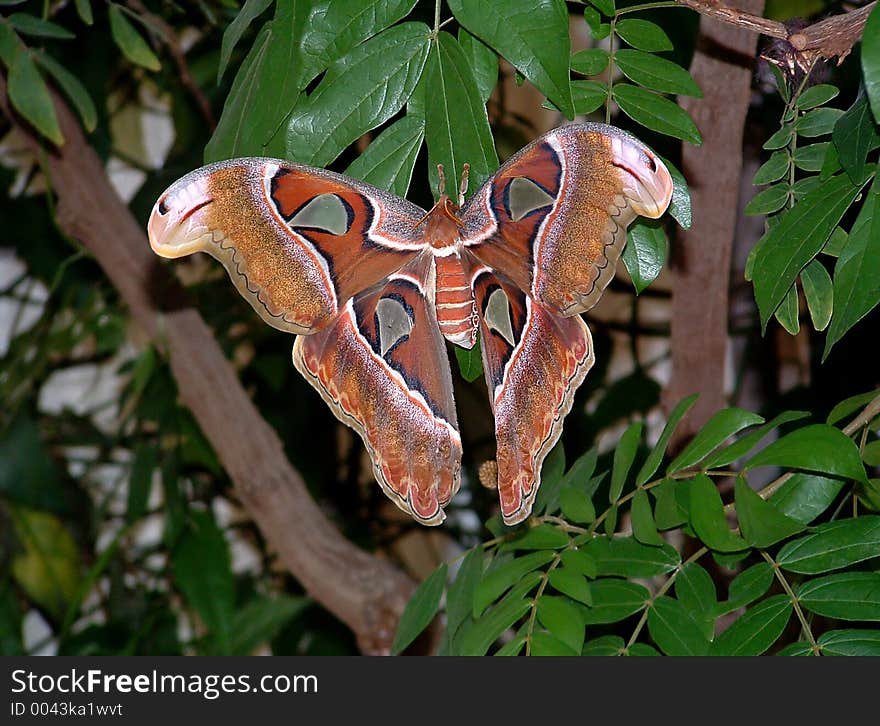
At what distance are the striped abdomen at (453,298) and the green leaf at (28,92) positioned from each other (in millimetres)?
504

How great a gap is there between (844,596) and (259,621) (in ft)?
3.36

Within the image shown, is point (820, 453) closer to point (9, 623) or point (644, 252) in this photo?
point (644, 252)

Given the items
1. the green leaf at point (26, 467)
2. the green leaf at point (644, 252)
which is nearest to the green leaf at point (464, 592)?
the green leaf at point (644, 252)

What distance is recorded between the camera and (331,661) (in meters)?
0.87

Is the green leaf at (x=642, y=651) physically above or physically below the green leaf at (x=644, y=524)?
below

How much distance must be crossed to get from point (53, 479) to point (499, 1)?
1267 mm

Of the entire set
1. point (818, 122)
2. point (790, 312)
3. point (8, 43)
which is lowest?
point (790, 312)

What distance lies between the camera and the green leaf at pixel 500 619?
795 mm

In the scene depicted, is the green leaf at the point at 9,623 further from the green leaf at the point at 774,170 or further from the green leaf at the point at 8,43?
the green leaf at the point at 774,170

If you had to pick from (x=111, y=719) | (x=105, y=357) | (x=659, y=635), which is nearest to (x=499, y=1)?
(x=659, y=635)

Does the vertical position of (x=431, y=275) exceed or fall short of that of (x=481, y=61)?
it falls short

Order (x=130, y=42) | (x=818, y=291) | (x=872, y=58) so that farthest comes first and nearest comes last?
1. (x=130, y=42)
2. (x=818, y=291)
3. (x=872, y=58)

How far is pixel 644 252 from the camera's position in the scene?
0.72 metres

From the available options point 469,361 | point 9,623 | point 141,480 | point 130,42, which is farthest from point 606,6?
point 9,623
